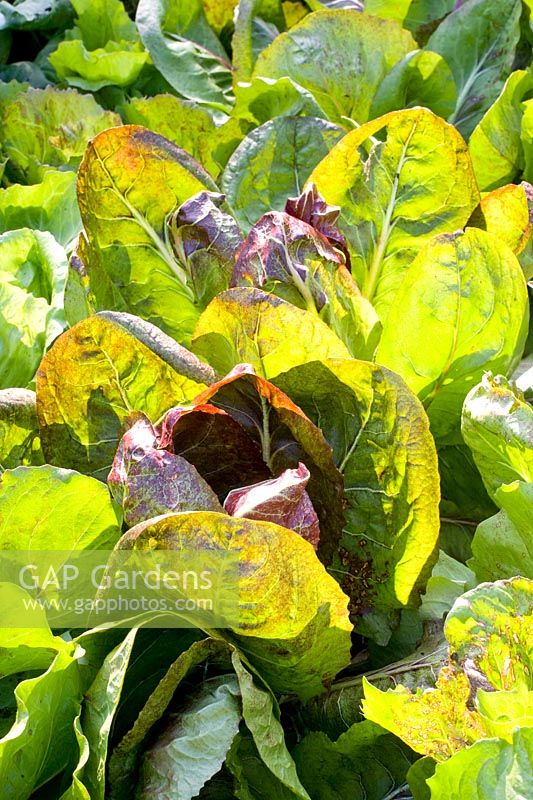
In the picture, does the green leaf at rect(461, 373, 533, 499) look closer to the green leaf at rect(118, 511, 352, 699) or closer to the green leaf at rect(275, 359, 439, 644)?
the green leaf at rect(275, 359, 439, 644)

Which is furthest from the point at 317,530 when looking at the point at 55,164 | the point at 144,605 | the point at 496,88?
the point at 55,164

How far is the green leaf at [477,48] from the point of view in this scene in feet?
5.63

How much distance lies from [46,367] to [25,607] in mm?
280

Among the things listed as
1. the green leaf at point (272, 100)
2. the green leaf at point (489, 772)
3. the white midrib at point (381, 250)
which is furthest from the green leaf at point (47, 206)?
the green leaf at point (489, 772)

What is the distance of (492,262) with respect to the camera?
1021mm

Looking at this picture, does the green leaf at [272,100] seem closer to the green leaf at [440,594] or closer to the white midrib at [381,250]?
the white midrib at [381,250]

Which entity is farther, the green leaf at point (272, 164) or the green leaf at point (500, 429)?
the green leaf at point (272, 164)

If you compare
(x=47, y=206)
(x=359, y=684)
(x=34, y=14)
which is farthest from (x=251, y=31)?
(x=359, y=684)

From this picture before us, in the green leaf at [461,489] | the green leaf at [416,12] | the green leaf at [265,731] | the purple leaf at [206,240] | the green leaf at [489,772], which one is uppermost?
the green leaf at [416,12]

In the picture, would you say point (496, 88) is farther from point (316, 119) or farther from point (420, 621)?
point (420, 621)

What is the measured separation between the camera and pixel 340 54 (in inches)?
63.6


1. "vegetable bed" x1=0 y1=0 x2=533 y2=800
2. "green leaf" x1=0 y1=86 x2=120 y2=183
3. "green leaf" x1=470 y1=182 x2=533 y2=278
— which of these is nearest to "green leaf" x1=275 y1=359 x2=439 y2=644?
"vegetable bed" x1=0 y1=0 x2=533 y2=800

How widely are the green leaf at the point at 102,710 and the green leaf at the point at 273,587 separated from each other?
98 mm

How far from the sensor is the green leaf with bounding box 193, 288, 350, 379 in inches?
37.0
